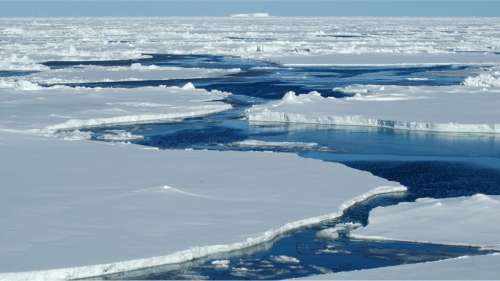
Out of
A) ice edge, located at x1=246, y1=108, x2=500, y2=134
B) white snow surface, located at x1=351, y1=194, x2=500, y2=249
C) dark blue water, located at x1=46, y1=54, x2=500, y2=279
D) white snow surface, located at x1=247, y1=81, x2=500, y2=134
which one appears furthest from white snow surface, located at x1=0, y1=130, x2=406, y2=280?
white snow surface, located at x1=247, y1=81, x2=500, y2=134

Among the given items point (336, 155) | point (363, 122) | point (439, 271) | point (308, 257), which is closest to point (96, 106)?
point (363, 122)

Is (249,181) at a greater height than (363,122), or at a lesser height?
lesser

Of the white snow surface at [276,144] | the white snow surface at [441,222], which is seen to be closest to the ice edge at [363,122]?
the white snow surface at [276,144]

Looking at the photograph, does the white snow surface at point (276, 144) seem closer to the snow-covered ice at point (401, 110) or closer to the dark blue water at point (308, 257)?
the snow-covered ice at point (401, 110)

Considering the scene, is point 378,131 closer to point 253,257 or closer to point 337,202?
point 337,202

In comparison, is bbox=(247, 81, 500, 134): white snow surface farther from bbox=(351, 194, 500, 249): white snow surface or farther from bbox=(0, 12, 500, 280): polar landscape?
bbox=(351, 194, 500, 249): white snow surface

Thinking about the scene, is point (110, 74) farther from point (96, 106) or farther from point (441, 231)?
point (441, 231)

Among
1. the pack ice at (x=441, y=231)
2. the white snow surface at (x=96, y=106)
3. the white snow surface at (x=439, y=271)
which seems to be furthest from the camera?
the white snow surface at (x=96, y=106)
